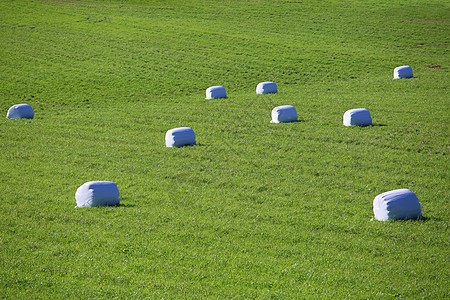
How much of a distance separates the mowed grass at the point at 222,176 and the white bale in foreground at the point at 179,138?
52 cm

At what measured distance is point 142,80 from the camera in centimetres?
3797

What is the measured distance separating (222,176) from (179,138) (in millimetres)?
4632

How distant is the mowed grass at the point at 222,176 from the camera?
9.79 m

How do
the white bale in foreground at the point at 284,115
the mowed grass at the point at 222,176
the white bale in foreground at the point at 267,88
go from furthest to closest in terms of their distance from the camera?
the white bale in foreground at the point at 267,88 → the white bale in foreground at the point at 284,115 → the mowed grass at the point at 222,176

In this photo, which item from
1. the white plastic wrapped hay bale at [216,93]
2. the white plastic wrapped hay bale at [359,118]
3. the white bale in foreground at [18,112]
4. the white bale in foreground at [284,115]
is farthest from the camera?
the white plastic wrapped hay bale at [216,93]

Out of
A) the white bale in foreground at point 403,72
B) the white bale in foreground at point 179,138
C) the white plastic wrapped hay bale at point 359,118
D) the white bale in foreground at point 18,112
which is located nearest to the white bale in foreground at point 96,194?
the white bale in foreground at point 179,138

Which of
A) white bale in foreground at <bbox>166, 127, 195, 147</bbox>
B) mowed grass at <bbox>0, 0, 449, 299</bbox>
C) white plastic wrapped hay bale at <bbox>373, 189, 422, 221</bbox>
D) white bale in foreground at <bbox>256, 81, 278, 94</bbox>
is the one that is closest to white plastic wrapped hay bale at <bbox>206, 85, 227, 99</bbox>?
mowed grass at <bbox>0, 0, 449, 299</bbox>

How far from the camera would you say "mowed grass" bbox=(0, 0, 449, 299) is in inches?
385

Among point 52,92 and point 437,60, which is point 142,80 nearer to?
point 52,92

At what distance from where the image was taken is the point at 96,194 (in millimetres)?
13703

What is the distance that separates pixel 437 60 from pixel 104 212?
132 ft

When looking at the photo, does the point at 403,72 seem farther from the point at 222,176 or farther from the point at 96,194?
the point at 96,194

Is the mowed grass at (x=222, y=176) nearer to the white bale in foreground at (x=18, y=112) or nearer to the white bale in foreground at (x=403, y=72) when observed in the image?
the white bale in foreground at (x=18, y=112)

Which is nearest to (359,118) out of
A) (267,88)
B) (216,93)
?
(267,88)
